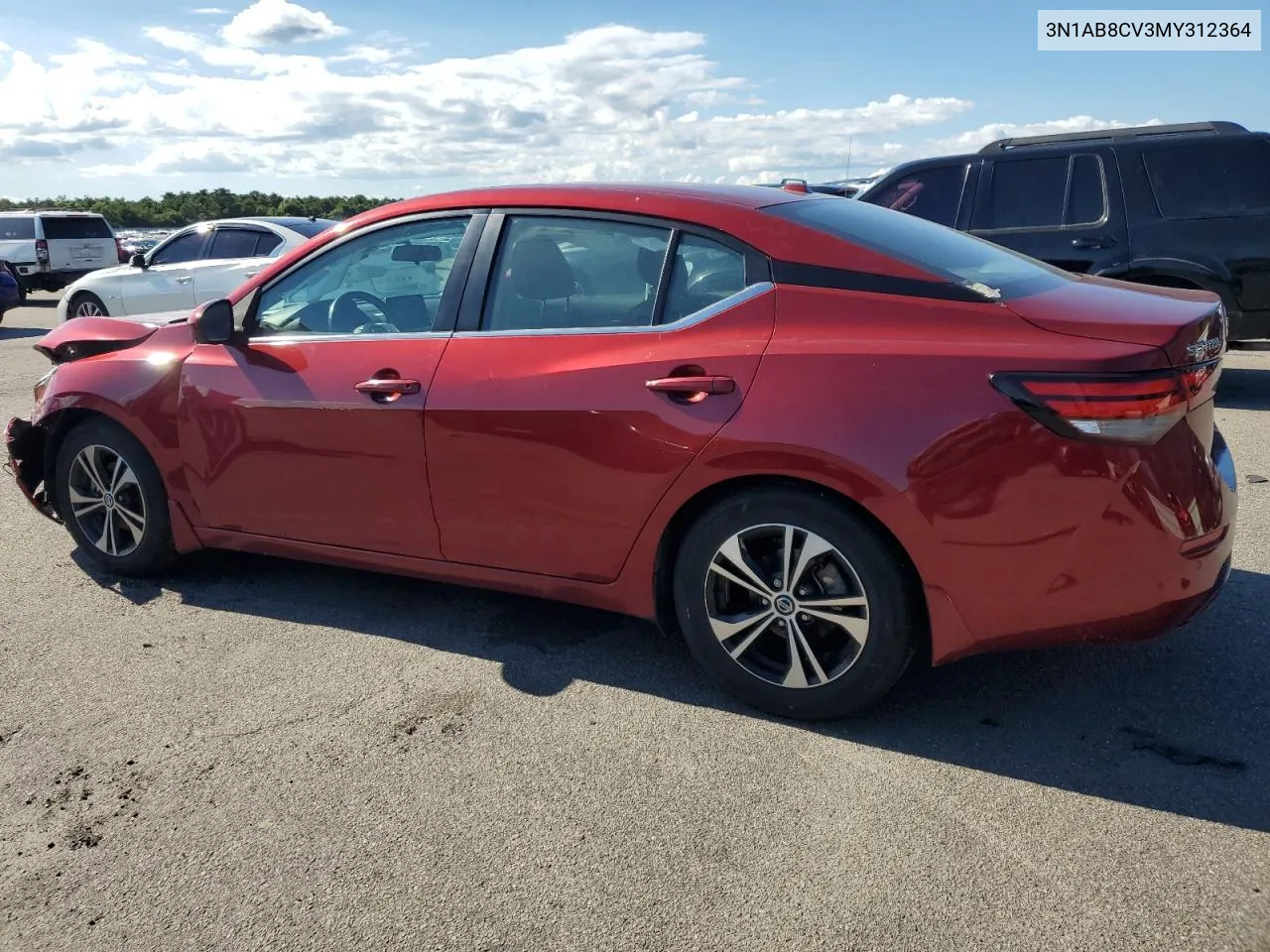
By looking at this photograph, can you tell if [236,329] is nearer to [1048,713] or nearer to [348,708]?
[348,708]

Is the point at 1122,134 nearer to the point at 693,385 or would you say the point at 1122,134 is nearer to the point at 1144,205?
the point at 1144,205

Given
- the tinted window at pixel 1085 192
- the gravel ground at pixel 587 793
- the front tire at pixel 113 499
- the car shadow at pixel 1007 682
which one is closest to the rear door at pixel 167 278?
the front tire at pixel 113 499

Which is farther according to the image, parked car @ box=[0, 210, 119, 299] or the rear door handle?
parked car @ box=[0, 210, 119, 299]

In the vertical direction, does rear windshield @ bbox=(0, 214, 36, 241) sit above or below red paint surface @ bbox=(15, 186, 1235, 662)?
above

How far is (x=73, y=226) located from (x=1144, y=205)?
1992cm

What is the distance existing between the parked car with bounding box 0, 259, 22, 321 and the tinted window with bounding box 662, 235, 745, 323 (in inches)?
650

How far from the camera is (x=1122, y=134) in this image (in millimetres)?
8250

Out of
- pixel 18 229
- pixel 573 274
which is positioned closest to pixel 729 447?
pixel 573 274

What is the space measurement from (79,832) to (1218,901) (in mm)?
2850

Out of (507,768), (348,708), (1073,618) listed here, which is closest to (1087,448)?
(1073,618)

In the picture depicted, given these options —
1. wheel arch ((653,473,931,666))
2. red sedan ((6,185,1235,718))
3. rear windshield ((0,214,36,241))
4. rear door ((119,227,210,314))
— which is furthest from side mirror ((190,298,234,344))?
rear windshield ((0,214,36,241))

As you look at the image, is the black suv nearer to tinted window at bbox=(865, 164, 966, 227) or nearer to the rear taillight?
tinted window at bbox=(865, 164, 966, 227)

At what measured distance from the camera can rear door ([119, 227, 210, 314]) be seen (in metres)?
12.0

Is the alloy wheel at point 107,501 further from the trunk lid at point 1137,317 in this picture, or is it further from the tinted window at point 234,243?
the tinted window at point 234,243
